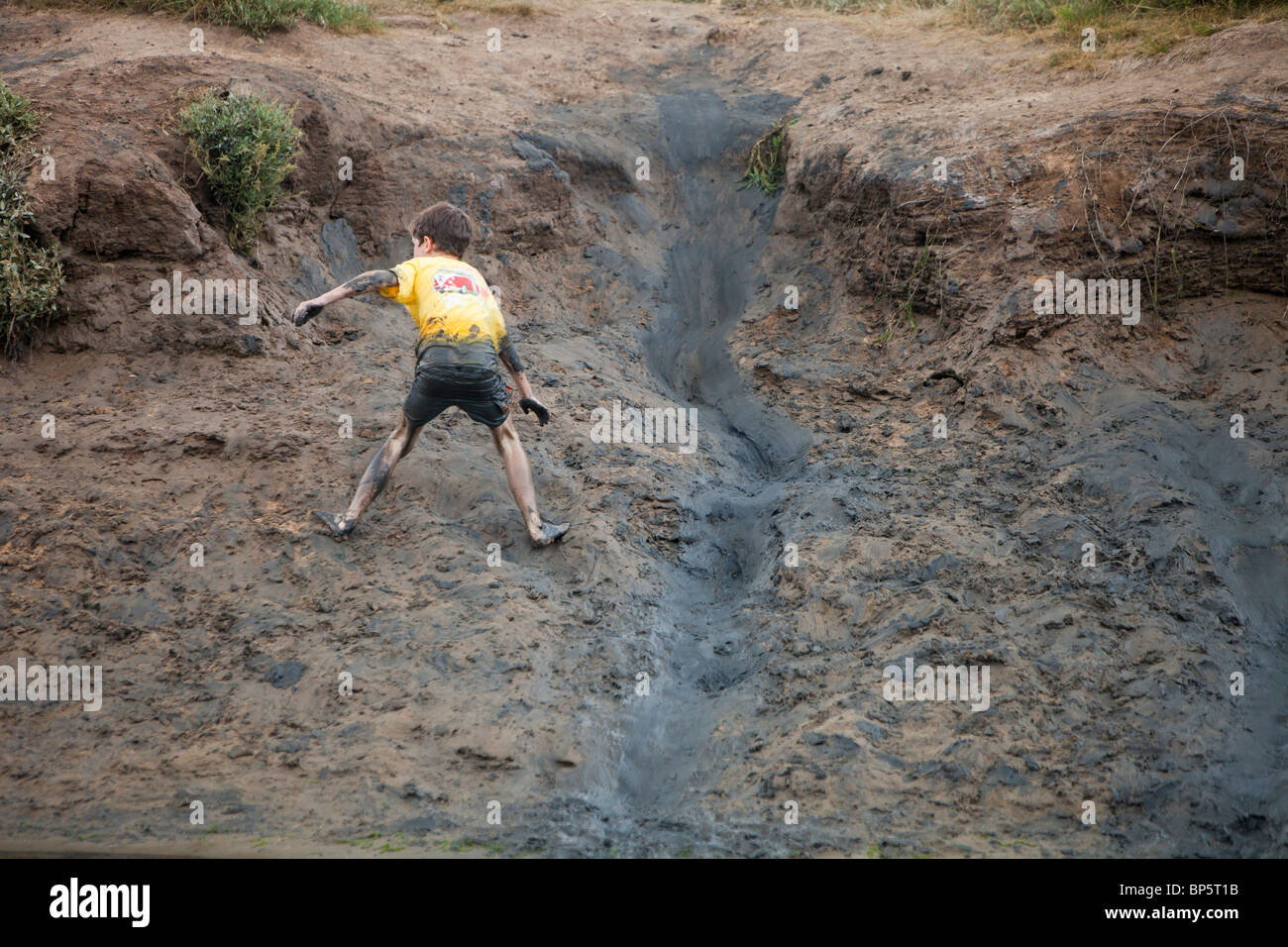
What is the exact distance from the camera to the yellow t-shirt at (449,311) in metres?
4.74

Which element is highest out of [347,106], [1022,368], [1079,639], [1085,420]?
[347,106]

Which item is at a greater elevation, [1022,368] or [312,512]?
[1022,368]

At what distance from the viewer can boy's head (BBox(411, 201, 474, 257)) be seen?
499 centimetres

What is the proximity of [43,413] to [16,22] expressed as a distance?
4.58m

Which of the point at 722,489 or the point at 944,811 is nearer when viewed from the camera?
the point at 944,811

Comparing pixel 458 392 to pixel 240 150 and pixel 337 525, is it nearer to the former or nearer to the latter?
pixel 337 525

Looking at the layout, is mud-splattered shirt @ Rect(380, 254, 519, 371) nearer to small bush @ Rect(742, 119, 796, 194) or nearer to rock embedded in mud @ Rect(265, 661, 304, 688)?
rock embedded in mud @ Rect(265, 661, 304, 688)

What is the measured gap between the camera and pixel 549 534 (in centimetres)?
512

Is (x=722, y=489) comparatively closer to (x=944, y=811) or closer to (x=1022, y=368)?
(x=1022, y=368)

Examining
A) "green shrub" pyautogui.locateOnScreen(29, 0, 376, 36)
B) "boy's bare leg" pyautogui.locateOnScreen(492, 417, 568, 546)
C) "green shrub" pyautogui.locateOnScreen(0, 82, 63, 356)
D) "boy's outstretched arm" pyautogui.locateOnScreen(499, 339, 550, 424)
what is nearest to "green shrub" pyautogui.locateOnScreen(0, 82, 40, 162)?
"green shrub" pyautogui.locateOnScreen(0, 82, 63, 356)

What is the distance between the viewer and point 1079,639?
14.2 feet

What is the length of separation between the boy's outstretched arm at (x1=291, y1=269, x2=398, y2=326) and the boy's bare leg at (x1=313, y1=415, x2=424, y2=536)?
0.66m

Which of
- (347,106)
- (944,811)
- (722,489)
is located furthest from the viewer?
(347,106)

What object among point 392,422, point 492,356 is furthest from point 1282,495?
point 392,422
